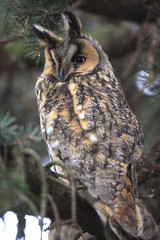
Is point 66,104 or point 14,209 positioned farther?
point 66,104

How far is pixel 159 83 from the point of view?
3.86 metres

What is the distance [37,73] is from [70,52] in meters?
2.35

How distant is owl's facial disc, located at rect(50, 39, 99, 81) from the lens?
10.3ft

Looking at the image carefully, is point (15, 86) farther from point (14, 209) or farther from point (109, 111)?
point (14, 209)

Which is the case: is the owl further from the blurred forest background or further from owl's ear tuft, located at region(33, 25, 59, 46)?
the blurred forest background

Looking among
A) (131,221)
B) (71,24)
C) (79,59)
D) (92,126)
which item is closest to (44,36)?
(71,24)

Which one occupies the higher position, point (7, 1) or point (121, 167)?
point (7, 1)

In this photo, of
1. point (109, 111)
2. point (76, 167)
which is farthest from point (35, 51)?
point (76, 167)

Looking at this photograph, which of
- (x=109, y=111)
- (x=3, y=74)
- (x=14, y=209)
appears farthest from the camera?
(x=3, y=74)

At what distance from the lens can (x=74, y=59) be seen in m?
3.25

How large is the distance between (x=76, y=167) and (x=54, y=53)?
1258 mm

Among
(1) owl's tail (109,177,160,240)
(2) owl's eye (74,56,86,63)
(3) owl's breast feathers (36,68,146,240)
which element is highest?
(2) owl's eye (74,56,86,63)

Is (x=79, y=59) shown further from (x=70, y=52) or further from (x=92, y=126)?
(x=92, y=126)

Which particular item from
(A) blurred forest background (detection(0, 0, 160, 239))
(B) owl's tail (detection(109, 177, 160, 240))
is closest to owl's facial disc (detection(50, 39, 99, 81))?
(A) blurred forest background (detection(0, 0, 160, 239))
